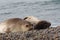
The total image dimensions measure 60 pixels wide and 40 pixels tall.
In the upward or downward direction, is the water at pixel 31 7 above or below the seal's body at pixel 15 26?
below

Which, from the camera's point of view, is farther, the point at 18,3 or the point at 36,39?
the point at 18,3

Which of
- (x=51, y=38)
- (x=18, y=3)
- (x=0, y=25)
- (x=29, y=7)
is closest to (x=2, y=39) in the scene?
(x=51, y=38)

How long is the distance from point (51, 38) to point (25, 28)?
5.74ft

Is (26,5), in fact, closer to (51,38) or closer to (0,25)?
(0,25)

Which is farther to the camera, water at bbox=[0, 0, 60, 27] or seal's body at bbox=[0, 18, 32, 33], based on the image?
water at bbox=[0, 0, 60, 27]

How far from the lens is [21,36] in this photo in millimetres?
6969

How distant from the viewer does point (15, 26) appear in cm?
817

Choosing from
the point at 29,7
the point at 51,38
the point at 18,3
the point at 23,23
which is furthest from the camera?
the point at 18,3

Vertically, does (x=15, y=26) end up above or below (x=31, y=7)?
above

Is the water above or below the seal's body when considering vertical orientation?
below

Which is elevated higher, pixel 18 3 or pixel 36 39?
pixel 36 39

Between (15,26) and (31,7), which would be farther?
(31,7)

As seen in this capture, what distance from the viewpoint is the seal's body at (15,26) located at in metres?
8.10

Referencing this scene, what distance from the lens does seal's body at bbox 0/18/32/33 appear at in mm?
8102
